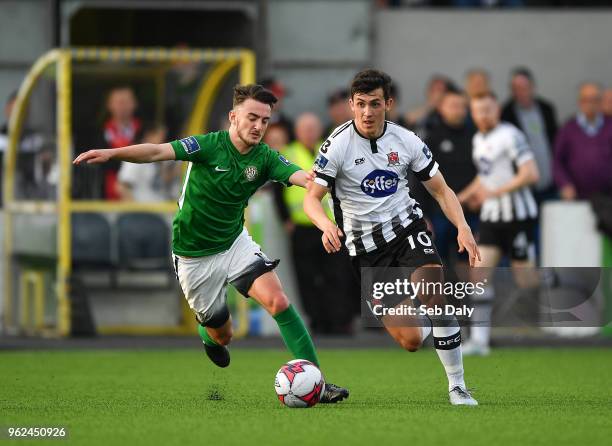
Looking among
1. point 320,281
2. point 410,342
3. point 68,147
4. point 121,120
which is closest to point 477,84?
point 320,281

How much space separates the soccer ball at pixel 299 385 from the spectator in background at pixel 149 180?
6.99 m

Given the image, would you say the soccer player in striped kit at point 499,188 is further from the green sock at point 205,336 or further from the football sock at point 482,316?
the green sock at point 205,336

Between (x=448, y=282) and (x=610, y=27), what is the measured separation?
10660 mm

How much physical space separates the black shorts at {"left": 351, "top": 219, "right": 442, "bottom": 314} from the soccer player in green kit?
23.3 inches

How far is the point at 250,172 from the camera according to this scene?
9414 mm

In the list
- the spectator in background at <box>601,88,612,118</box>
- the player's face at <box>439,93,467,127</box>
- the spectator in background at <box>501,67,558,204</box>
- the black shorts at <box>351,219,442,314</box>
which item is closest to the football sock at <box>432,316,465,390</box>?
the black shorts at <box>351,219,442,314</box>

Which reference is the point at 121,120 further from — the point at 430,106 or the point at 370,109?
the point at 370,109

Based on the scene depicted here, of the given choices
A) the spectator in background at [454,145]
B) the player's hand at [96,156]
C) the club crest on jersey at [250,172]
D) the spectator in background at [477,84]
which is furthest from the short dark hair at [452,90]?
the player's hand at [96,156]

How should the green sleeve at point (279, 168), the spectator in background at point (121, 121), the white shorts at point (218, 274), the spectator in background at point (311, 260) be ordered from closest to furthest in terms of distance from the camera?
the green sleeve at point (279, 168)
the white shorts at point (218, 274)
the spectator in background at point (121, 121)
the spectator in background at point (311, 260)

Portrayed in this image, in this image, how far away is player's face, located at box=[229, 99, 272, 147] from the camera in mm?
9219

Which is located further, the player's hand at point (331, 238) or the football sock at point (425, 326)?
the football sock at point (425, 326)

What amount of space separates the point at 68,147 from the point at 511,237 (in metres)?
4.54

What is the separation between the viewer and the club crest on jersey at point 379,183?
920cm

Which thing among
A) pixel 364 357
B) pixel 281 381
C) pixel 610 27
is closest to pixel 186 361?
pixel 364 357
